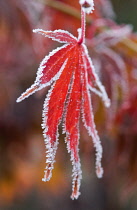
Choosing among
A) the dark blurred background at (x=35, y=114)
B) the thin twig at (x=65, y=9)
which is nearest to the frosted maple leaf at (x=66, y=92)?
the dark blurred background at (x=35, y=114)

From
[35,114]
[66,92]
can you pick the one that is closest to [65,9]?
[66,92]

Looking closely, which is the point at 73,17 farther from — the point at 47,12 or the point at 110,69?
the point at 110,69

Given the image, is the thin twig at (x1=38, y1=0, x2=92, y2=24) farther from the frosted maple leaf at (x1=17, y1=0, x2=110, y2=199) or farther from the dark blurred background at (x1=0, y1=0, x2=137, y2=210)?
the frosted maple leaf at (x1=17, y1=0, x2=110, y2=199)

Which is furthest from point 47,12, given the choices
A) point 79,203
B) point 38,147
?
point 79,203

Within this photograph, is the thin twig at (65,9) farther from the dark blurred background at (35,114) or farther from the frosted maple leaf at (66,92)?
the frosted maple leaf at (66,92)

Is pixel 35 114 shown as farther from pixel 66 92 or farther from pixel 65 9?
pixel 66 92

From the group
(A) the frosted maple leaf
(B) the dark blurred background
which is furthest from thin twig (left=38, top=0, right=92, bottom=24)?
(A) the frosted maple leaf
